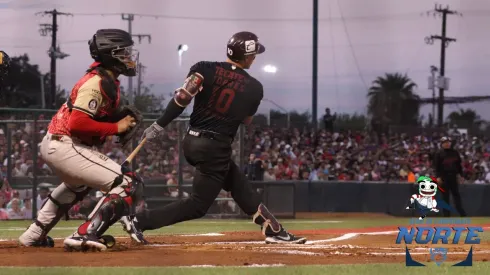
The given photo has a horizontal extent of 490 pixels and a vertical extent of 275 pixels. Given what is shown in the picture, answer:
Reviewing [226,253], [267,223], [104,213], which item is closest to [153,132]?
[104,213]

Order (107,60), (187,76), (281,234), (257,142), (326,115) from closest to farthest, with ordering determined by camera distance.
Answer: (107,60) → (187,76) → (281,234) → (257,142) → (326,115)

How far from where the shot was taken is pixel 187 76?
8.76m

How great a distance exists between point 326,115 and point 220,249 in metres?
20.3

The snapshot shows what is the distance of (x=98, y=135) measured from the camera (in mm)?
7965

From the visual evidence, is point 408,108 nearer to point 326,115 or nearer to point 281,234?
point 326,115

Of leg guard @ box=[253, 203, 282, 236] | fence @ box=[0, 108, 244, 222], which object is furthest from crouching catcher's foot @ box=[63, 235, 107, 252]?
fence @ box=[0, 108, 244, 222]

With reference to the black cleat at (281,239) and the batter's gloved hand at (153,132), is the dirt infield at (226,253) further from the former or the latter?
the batter's gloved hand at (153,132)

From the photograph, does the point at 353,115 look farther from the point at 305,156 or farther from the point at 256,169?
the point at 256,169

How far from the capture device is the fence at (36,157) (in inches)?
675

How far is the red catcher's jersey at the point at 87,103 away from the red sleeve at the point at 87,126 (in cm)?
5

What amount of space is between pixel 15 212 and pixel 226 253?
10255mm

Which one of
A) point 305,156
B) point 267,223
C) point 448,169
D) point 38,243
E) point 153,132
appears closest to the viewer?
point 153,132

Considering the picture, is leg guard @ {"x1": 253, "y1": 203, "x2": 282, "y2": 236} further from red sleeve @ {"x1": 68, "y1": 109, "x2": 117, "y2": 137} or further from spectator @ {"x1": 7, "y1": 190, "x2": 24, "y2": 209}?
spectator @ {"x1": 7, "y1": 190, "x2": 24, "y2": 209}

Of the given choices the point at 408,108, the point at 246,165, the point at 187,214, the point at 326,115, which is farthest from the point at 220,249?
the point at 408,108
